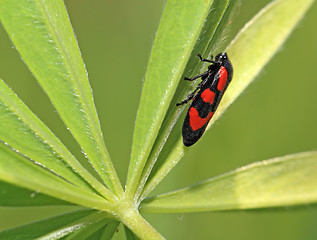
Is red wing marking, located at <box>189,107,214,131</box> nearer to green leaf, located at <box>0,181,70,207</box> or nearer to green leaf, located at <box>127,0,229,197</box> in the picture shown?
green leaf, located at <box>127,0,229,197</box>

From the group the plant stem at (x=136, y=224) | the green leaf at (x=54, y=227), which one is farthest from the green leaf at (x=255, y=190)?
the green leaf at (x=54, y=227)

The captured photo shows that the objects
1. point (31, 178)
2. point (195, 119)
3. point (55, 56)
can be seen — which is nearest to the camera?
point (31, 178)

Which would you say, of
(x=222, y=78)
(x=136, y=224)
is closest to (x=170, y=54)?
(x=222, y=78)

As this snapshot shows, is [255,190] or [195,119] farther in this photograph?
[195,119]

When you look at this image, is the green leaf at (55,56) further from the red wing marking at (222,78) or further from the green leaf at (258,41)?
the red wing marking at (222,78)

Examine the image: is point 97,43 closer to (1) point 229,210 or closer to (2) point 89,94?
(2) point 89,94

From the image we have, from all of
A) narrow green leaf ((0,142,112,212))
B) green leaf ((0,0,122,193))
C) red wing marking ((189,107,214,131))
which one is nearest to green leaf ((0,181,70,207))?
narrow green leaf ((0,142,112,212))

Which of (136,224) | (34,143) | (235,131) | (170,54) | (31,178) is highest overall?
(235,131)

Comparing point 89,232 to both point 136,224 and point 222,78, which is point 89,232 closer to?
point 136,224
